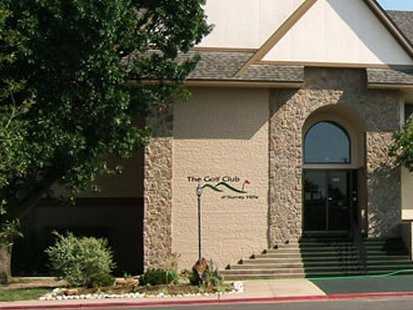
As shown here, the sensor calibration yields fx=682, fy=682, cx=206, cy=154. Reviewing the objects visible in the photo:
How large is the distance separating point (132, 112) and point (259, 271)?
684 centimetres

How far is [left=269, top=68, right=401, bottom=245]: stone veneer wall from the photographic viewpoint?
913 inches

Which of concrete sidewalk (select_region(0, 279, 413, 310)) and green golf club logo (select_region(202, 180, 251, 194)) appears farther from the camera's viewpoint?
green golf club logo (select_region(202, 180, 251, 194))

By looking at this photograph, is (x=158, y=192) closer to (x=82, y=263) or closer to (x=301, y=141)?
(x=82, y=263)

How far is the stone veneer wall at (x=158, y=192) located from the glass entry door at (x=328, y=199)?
536 cm

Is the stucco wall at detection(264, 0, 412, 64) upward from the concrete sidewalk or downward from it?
upward

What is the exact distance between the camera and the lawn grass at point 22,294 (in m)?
18.0

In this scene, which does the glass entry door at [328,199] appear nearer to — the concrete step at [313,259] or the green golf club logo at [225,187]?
the concrete step at [313,259]

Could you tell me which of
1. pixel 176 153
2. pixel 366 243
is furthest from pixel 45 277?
pixel 366 243

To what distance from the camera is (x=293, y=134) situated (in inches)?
922

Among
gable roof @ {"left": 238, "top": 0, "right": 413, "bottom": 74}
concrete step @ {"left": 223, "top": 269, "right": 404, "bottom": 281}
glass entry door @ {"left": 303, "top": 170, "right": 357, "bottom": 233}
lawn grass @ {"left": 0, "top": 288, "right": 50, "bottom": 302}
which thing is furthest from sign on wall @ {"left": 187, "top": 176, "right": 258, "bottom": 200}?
lawn grass @ {"left": 0, "top": 288, "right": 50, "bottom": 302}

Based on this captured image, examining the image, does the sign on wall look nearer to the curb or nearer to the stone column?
the stone column

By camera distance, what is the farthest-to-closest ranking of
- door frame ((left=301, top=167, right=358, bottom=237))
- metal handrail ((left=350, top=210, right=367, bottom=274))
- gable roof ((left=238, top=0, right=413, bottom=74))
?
door frame ((left=301, top=167, right=358, bottom=237)) → gable roof ((left=238, top=0, right=413, bottom=74)) → metal handrail ((left=350, top=210, right=367, bottom=274))

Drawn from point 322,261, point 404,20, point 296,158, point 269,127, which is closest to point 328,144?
point 296,158

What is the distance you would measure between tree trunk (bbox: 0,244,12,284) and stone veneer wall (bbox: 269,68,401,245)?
28.1 ft
